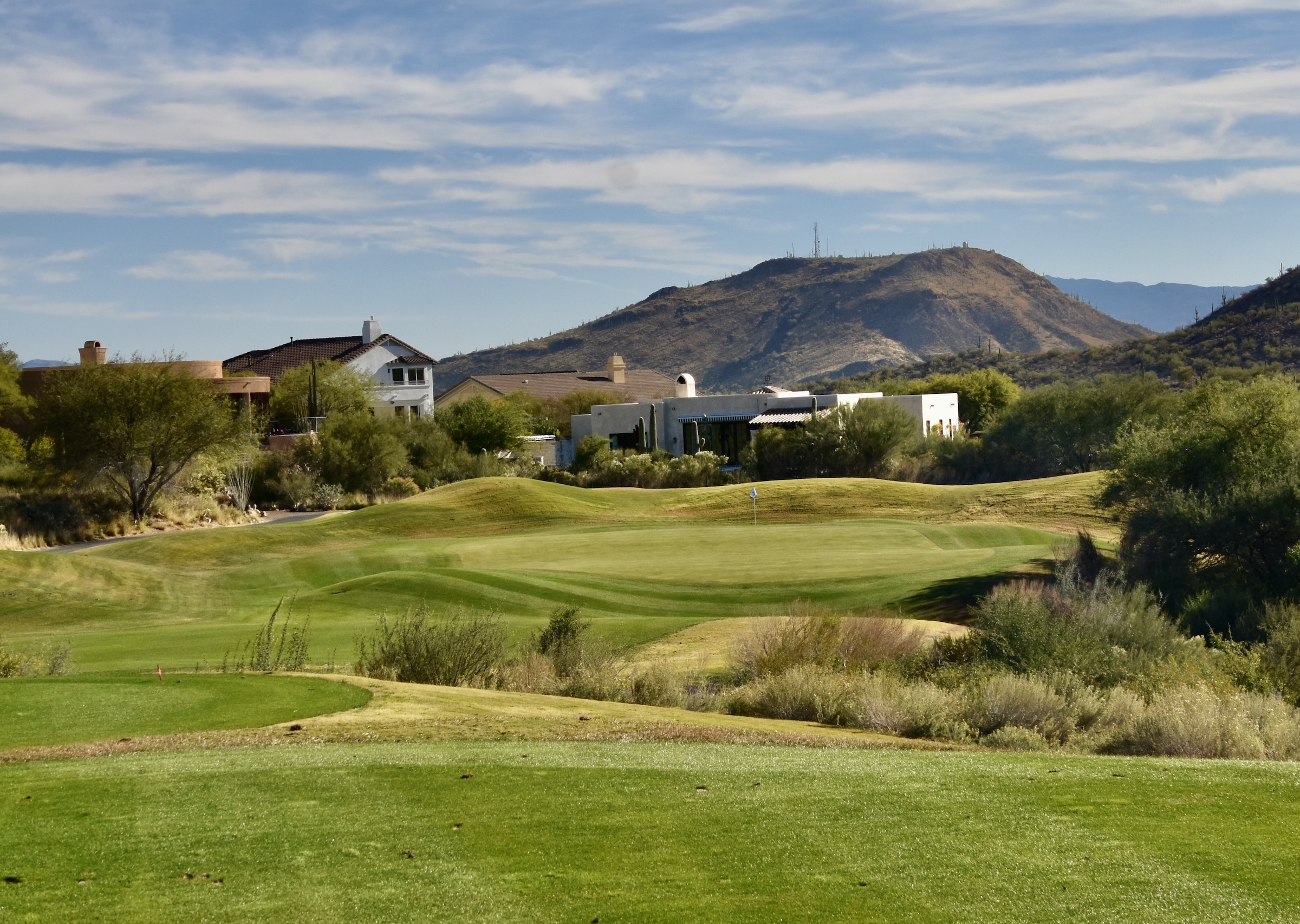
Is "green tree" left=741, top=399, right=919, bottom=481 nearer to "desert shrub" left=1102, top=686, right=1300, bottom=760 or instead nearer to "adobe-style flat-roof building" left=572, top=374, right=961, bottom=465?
"adobe-style flat-roof building" left=572, top=374, right=961, bottom=465

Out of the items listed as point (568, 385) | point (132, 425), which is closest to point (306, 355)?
point (568, 385)

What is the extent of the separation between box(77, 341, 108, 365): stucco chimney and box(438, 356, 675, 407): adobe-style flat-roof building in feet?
114

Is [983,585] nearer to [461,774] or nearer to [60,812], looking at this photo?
[461,774]

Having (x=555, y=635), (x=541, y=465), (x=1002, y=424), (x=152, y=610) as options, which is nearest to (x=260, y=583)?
(x=152, y=610)

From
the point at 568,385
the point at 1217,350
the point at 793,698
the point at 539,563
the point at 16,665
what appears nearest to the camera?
the point at 793,698

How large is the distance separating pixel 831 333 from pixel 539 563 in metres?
156

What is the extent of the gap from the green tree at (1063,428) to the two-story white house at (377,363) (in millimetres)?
36003

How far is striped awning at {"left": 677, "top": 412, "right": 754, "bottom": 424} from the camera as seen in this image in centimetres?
6384

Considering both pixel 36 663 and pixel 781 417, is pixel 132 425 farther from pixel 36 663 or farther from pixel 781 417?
pixel 36 663

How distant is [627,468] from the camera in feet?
183

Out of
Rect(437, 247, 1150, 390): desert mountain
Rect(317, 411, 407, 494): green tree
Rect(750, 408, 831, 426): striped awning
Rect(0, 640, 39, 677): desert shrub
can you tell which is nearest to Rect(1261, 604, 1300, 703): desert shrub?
Rect(0, 640, 39, 677): desert shrub

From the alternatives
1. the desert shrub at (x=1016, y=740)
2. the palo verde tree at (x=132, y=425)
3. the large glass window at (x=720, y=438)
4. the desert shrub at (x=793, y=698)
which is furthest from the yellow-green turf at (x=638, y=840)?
the large glass window at (x=720, y=438)

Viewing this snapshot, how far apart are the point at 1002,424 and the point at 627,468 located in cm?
1767

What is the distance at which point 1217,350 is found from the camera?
77188 millimetres
